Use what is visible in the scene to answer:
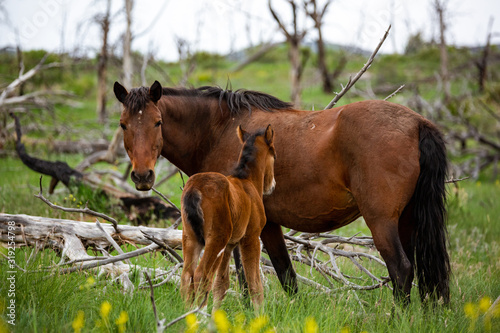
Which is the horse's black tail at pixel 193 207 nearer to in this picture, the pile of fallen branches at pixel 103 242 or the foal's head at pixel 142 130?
the foal's head at pixel 142 130

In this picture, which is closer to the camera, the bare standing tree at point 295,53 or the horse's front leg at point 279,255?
the horse's front leg at point 279,255

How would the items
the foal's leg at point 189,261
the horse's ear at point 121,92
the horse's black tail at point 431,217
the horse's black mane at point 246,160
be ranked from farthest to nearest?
the horse's ear at point 121,92
the horse's black tail at point 431,217
the horse's black mane at point 246,160
the foal's leg at point 189,261

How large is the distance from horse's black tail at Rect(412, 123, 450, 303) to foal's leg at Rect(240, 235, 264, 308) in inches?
55.8

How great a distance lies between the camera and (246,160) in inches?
134

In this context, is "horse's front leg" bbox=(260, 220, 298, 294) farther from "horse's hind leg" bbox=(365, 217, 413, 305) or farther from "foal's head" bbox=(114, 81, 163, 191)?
"foal's head" bbox=(114, 81, 163, 191)

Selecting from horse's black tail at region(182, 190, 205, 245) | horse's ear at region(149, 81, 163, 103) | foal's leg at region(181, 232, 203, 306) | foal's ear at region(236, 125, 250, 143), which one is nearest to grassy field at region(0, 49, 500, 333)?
foal's leg at region(181, 232, 203, 306)

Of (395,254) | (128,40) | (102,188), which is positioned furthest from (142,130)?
(128,40)

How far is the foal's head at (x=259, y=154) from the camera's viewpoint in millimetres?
3398

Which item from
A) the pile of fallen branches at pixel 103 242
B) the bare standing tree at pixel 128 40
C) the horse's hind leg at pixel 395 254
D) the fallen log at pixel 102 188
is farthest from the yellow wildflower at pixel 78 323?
the bare standing tree at pixel 128 40

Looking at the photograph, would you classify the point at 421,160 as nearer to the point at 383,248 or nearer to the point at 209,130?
the point at 383,248

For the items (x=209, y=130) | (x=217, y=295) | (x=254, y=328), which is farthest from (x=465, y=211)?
(x=254, y=328)

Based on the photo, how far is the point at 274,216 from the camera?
3980mm

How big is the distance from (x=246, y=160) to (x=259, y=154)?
132 millimetres

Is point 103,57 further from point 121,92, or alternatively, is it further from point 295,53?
point 121,92
